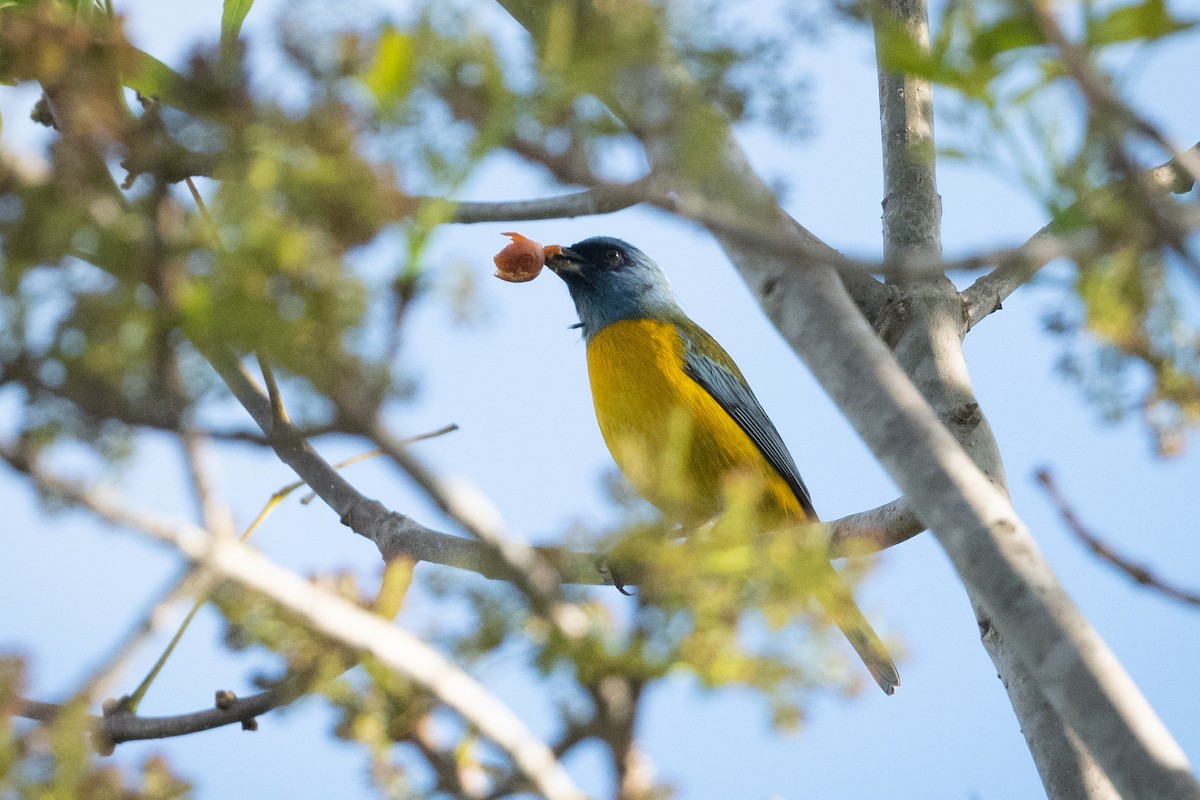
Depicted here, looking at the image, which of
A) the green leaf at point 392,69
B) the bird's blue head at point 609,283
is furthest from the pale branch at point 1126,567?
the bird's blue head at point 609,283

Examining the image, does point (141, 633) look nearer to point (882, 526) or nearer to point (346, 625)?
point (346, 625)

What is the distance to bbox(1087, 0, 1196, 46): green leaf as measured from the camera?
1314 millimetres

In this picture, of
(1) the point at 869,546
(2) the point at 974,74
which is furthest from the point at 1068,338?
(2) the point at 974,74

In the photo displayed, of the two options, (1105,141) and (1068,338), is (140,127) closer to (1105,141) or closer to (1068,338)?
(1105,141)

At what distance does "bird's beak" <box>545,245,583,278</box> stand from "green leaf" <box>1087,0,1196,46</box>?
425 cm

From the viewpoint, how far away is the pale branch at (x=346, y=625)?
1.60 m

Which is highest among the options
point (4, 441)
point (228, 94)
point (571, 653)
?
point (228, 94)

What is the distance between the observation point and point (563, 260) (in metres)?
5.68

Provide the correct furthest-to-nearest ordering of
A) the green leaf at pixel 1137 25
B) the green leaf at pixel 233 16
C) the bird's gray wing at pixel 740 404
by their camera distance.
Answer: the bird's gray wing at pixel 740 404 < the green leaf at pixel 233 16 < the green leaf at pixel 1137 25

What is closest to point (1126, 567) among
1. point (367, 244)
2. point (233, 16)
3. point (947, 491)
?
point (947, 491)

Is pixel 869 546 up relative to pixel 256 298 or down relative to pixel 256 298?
down

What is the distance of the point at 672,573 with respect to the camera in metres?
1.55

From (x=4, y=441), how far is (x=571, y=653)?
0.91 metres

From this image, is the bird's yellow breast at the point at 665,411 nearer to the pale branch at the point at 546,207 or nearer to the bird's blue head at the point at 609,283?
the bird's blue head at the point at 609,283
